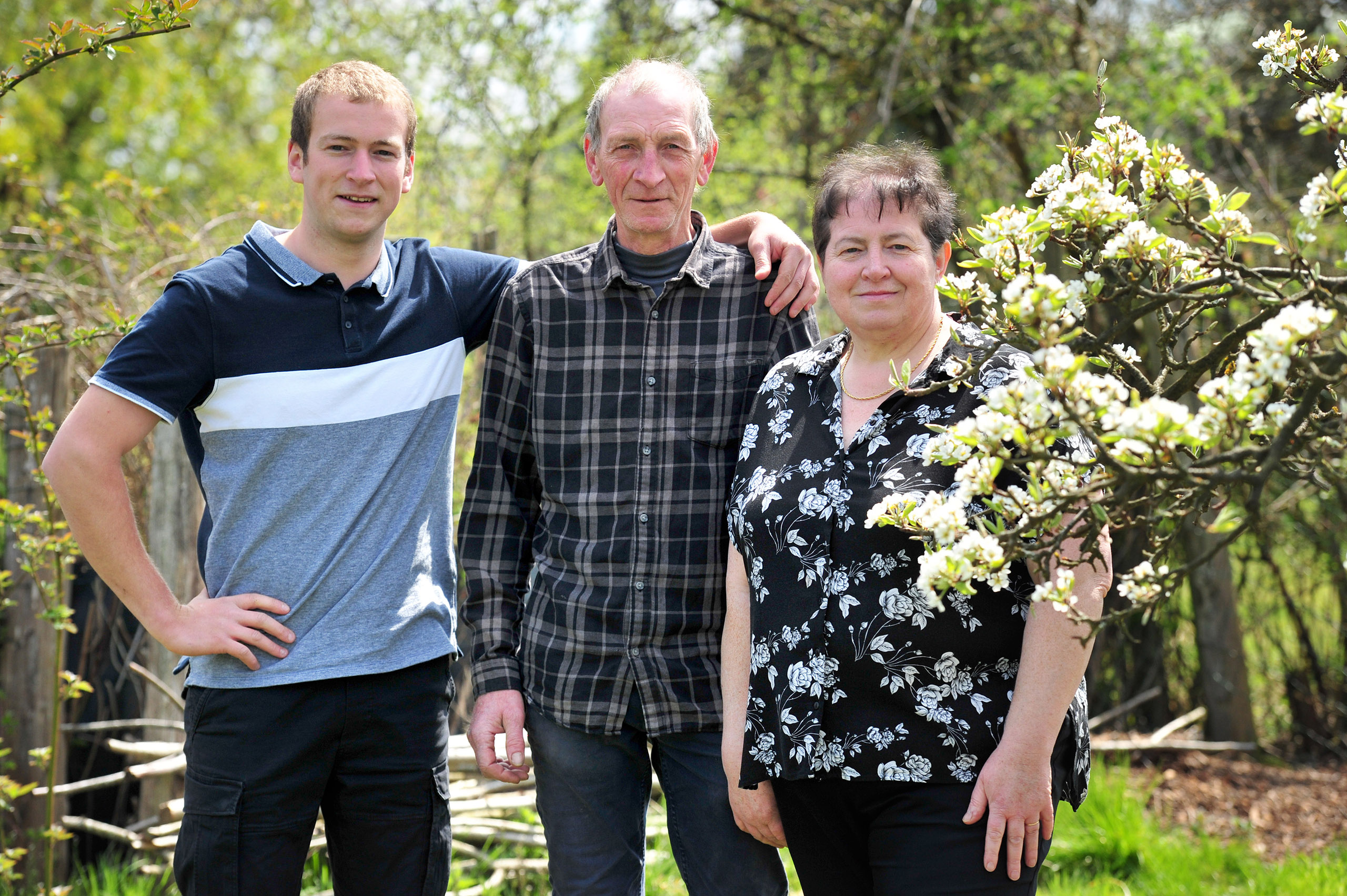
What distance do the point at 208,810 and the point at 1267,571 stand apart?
4.95 metres

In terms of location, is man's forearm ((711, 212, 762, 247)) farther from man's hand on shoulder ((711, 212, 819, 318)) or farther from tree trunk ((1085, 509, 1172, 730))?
tree trunk ((1085, 509, 1172, 730))

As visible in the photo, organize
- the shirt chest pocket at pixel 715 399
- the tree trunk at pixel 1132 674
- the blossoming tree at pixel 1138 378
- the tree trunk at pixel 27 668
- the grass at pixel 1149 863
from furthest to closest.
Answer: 1. the tree trunk at pixel 1132 674
2. the tree trunk at pixel 27 668
3. the grass at pixel 1149 863
4. the shirt chest pocket at pixel 715 399
5. the blossoming tree at pixel 1138 378

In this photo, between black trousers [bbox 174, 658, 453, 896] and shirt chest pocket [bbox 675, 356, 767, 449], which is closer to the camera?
black trousers [bbox 174, 658, 453, 896]

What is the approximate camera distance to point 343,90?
2355mm

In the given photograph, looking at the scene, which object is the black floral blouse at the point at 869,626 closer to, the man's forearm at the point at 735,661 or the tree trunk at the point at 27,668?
the man's forearm at the point at 735,661

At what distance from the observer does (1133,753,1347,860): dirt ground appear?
398 cm

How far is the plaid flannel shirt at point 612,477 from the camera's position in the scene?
2.30 meters

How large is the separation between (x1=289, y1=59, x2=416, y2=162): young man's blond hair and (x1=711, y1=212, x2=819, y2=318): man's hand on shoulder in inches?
33.8

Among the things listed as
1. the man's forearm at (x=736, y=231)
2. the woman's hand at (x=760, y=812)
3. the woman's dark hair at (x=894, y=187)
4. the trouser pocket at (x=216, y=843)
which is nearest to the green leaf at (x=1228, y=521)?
the woman's dark hair at (x=894, y=187)

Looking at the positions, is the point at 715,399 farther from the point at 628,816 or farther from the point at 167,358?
the point at 167,358

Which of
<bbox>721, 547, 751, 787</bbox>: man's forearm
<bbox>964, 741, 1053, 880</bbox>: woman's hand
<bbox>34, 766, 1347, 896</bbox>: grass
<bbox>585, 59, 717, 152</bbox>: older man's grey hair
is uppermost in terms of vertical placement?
<bbox>585, 59, 717, 152</bbox>: older man's grey hair

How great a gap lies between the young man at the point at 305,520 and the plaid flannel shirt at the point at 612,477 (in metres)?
0.14

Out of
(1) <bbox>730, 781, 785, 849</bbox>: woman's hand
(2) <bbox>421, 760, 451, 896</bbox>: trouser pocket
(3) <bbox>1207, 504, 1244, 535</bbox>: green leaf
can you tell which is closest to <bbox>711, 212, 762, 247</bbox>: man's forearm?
(1) <bbox>730, 781, 785, 849</bbox>: woman's hand

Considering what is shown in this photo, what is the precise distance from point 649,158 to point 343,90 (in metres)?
0.69
